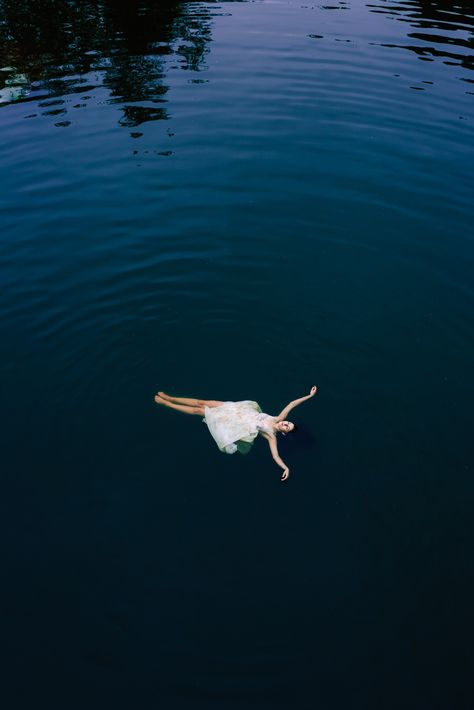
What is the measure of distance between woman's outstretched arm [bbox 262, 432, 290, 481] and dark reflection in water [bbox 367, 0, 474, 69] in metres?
28.4

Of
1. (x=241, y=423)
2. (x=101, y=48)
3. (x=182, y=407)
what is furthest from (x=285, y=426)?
(x=101, y=48)

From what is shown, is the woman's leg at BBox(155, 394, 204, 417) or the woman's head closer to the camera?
the woman's head

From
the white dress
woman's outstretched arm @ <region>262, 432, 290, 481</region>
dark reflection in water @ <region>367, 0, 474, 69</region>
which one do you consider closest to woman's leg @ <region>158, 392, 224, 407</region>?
the white dress

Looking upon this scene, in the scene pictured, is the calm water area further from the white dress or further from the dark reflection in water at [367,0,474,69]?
the dark reflection in water at [367,0,474,69]

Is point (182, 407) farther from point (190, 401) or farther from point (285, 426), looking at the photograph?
point (285, 426)

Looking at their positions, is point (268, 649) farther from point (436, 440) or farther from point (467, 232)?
point (467, 232)

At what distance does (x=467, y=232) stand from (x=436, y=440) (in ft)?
30.9

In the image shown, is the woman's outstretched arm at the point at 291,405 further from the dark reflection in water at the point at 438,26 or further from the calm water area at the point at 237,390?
the dark reflection in water at the point at 438,26

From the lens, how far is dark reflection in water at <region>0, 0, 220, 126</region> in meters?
27.5

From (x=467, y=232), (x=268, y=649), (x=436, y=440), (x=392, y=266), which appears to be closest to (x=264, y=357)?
(x=436, y=440)

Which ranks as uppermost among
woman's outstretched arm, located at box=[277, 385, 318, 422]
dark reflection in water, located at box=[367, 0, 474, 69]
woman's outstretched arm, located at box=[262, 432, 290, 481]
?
dark reflection in water, located at box=[367, 0, 474, 69]

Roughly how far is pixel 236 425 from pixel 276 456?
4.00 ft

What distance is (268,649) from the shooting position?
354 inches

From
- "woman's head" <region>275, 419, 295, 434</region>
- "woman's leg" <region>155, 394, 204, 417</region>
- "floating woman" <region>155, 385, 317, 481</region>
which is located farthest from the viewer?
"woman's leg" <region>155, 394, 204, 417</region>
